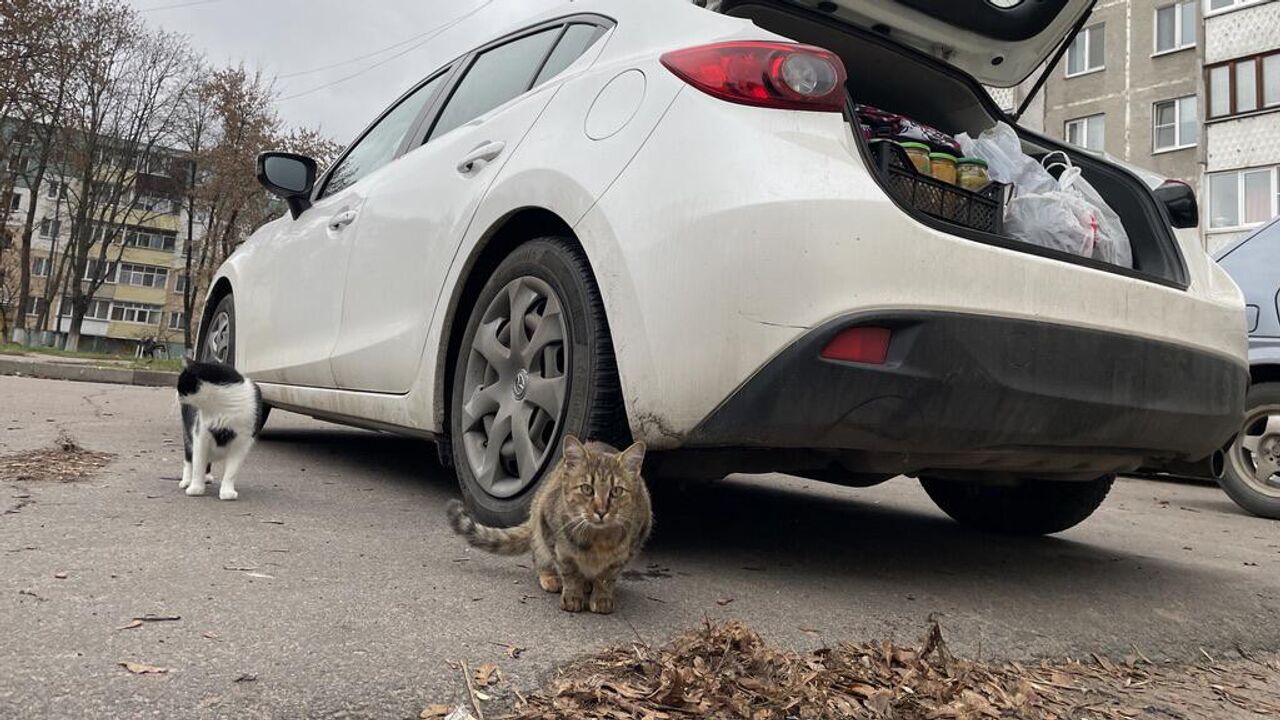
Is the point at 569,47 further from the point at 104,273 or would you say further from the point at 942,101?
the point at 104,273

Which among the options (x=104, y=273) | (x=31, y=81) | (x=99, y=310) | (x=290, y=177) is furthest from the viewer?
(x=99, y=310)

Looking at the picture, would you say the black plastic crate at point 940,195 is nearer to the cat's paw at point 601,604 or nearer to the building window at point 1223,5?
the cat's paw at point 601,604

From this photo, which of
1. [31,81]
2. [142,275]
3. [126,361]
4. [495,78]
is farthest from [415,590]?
[142,275]

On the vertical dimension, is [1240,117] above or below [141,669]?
above

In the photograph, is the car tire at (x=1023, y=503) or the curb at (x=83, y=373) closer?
the car tire at (x=1023, y=503)

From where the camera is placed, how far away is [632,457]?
2150 mm

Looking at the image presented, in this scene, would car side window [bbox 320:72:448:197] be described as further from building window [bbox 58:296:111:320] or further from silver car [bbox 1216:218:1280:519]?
building window [bbox 58:296:111:320]

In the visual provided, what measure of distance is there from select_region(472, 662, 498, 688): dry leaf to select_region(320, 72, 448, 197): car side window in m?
3.02

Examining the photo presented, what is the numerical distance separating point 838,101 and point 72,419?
18.4 ft

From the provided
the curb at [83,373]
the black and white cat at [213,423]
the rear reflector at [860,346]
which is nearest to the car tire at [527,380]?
the rear reflector at [860,346]

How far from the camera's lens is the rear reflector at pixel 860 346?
209 centimetres

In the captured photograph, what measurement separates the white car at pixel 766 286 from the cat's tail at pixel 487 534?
0.49 feet

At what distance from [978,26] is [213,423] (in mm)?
3106

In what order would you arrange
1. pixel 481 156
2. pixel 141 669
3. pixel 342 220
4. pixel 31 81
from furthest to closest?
pixel 31 81 → pixel 342 220 → pixel 481 156 → pixel 141 669
